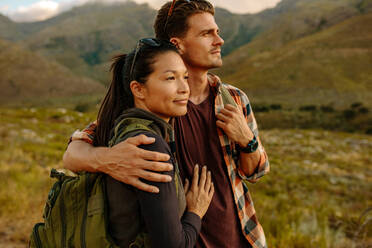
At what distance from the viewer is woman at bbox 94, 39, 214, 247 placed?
1336 mm

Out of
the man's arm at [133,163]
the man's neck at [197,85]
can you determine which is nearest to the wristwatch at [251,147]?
the man's neck at [197,85]

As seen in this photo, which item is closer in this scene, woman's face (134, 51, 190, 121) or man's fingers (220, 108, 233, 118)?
woman's face (134, 51, 190, 121)

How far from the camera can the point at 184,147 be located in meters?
2.01

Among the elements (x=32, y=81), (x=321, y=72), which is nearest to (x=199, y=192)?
(x=321, y=72)

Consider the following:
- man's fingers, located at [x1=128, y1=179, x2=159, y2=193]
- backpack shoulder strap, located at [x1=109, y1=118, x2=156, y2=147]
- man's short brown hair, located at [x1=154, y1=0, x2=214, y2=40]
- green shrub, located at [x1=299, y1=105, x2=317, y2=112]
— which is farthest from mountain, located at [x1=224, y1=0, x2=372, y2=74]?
man's fingers, located at [x1=128, y1=179, x2=159, y2=193]

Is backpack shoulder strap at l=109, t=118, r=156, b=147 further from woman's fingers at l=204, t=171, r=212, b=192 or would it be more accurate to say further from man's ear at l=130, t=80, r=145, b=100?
woman's fingers at l=204, t=171, r=212, b=192

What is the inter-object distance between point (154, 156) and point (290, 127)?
48590mm

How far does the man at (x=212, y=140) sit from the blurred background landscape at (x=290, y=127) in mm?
621

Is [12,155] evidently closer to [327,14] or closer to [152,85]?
[152,85]

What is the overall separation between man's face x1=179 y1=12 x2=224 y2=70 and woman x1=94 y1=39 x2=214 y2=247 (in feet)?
1.51

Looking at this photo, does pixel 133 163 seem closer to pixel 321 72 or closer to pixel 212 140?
pixel 212 140

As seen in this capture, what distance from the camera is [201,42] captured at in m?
2.13

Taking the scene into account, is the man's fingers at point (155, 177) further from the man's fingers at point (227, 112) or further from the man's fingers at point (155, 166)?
the man's fingers at point (227, 112)

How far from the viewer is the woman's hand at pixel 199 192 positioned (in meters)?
1.69
